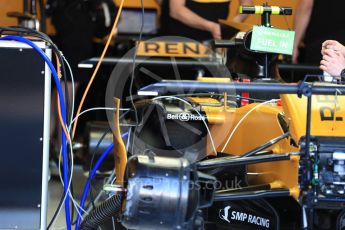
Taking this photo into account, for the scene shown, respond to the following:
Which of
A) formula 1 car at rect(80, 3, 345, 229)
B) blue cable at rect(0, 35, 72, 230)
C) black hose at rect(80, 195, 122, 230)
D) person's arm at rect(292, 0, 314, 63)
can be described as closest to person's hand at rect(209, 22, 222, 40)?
person's arm at rect(292, 0, 314, 63)

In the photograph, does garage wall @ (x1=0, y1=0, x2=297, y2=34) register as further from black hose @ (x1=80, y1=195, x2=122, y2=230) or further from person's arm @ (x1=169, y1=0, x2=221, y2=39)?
black hose @ (x1=80, y1=195, x2=122, y2=230)

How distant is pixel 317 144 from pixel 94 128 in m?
2.67

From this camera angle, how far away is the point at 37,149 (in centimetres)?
328

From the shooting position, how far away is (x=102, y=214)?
10.1 ft

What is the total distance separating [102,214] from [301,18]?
277 cm

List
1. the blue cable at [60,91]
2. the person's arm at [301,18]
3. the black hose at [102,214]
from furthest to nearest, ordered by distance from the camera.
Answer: the person's arm at [301,18], the blue cable at [60,91], the black hose at [102,214]

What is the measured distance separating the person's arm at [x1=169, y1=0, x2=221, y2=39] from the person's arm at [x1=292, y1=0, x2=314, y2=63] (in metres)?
0.58

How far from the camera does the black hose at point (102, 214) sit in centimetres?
302

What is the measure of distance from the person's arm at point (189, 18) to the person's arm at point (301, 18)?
0.58 meters

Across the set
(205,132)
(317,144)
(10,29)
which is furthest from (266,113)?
(10,29)

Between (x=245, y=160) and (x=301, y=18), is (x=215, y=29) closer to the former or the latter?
(x=301, y=18)

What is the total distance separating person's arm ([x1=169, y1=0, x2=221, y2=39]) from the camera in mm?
5562

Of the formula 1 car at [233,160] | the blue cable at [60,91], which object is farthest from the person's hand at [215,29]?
the blue cable at [60,91]

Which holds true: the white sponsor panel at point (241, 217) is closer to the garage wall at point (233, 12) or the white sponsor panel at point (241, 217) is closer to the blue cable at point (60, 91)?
the blue cable at point (60, 91)
